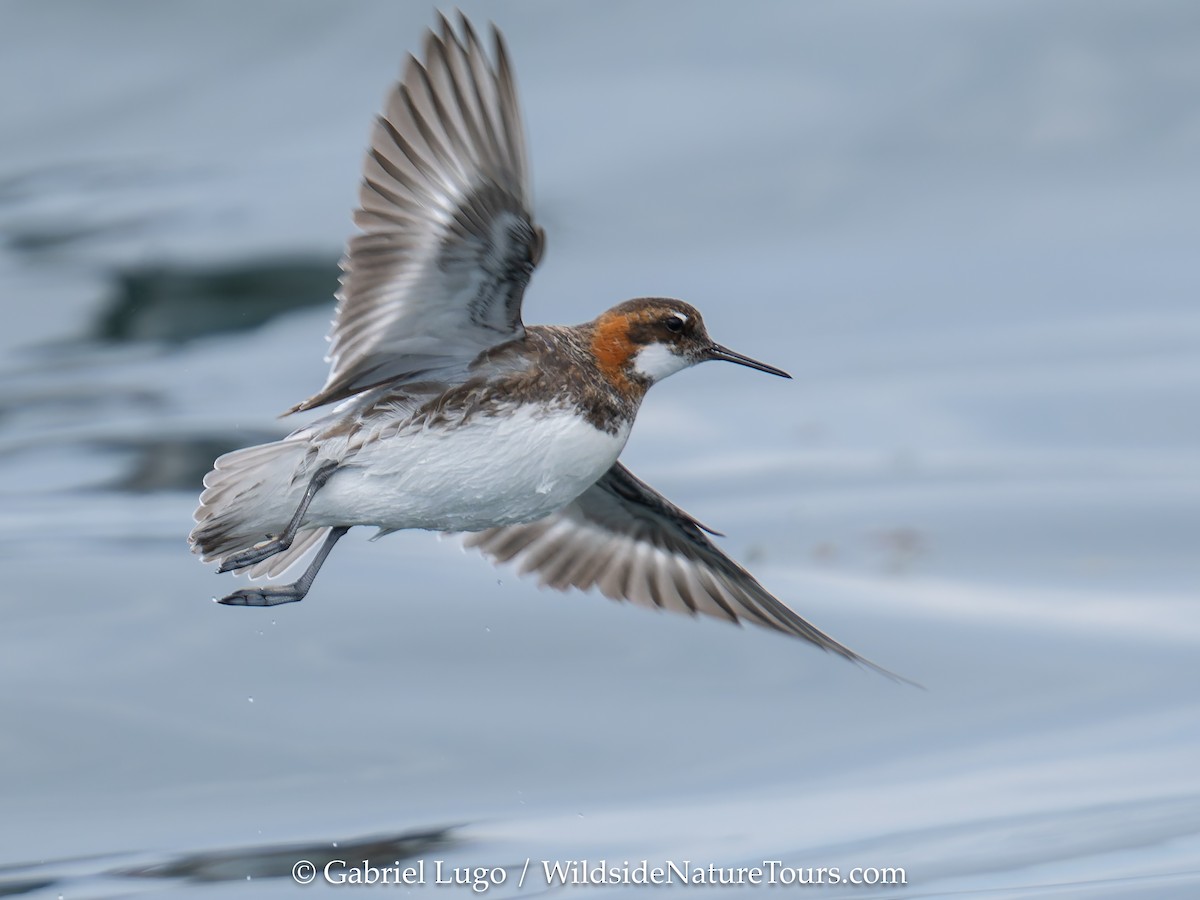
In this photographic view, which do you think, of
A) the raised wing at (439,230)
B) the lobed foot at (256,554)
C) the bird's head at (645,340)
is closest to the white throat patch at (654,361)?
the bird's head at (645,340)

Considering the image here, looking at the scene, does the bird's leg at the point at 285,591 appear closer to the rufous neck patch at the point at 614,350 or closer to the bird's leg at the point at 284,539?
the bird's leg at the point at 284,539

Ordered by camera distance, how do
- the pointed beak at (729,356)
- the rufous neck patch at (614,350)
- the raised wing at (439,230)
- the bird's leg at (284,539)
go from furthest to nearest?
the pointed beak at (729,356), the rufous neck patch at (614,350), the bird's leg at (284,539), the raised wing at (439,230)

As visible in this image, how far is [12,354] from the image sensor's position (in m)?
12.1

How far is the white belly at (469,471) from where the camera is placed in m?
5.65

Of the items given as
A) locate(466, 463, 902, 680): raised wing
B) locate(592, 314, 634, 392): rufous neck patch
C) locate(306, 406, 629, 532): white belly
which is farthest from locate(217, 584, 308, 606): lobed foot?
locate(592, 314, 634, 392): rufous neck patch

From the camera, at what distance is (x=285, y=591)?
246 inches

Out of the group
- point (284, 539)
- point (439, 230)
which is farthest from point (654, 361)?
point (284, 539)

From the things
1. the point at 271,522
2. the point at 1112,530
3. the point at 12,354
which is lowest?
the point at 271,522

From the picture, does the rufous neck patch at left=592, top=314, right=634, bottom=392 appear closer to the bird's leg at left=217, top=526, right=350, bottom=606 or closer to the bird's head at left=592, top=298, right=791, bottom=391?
the bird's head at left=592, top=298, right=791, bottom=391

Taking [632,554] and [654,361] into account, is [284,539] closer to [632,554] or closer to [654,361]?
[654,361]

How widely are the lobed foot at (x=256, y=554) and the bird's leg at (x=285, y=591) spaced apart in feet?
0.60

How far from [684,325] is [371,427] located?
1138 mm

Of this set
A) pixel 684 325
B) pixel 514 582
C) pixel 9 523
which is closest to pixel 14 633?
pixel 9 523

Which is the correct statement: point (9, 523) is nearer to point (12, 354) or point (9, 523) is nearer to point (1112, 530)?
point (12, 354)
